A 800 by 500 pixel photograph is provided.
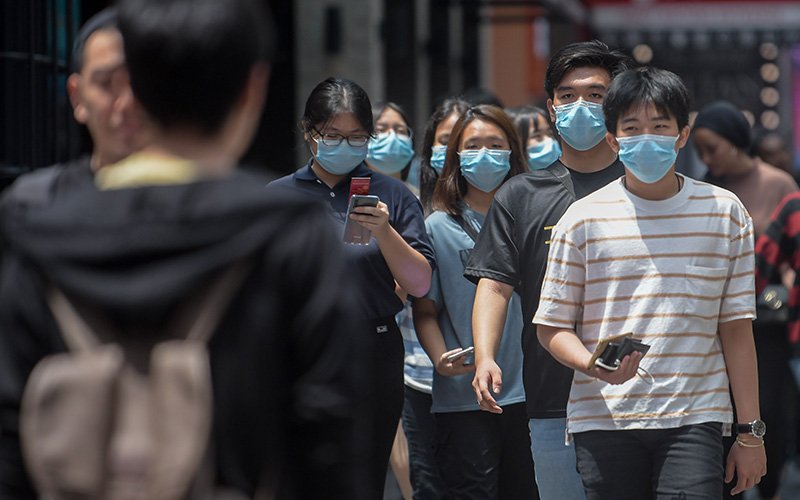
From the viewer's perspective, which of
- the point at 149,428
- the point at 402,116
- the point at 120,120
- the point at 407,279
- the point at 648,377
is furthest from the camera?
the point at 402,116

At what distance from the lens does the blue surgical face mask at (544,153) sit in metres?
7.07

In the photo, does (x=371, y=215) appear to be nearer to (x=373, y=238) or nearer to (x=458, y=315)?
(x=373, y=238)

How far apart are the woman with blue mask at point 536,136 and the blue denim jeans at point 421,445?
145cm

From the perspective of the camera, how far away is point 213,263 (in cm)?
223

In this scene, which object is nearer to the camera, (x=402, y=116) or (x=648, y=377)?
(x=648, y=377)

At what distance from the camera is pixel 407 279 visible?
5523mm

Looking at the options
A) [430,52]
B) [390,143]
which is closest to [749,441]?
[390,143]

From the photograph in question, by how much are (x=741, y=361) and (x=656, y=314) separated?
307 mm

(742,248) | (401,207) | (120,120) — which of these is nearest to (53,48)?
(401,207)

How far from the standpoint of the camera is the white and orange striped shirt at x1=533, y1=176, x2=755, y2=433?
167 inches

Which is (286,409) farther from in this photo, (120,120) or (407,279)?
(407,279)

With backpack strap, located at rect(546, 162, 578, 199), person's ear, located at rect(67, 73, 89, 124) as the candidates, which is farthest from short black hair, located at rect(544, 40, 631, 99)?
person's ear, located at rect(67, 73, 89, 124)

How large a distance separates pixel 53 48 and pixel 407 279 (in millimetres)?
2727

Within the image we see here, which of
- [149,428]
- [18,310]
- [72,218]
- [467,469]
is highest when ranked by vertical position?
[72,218]
